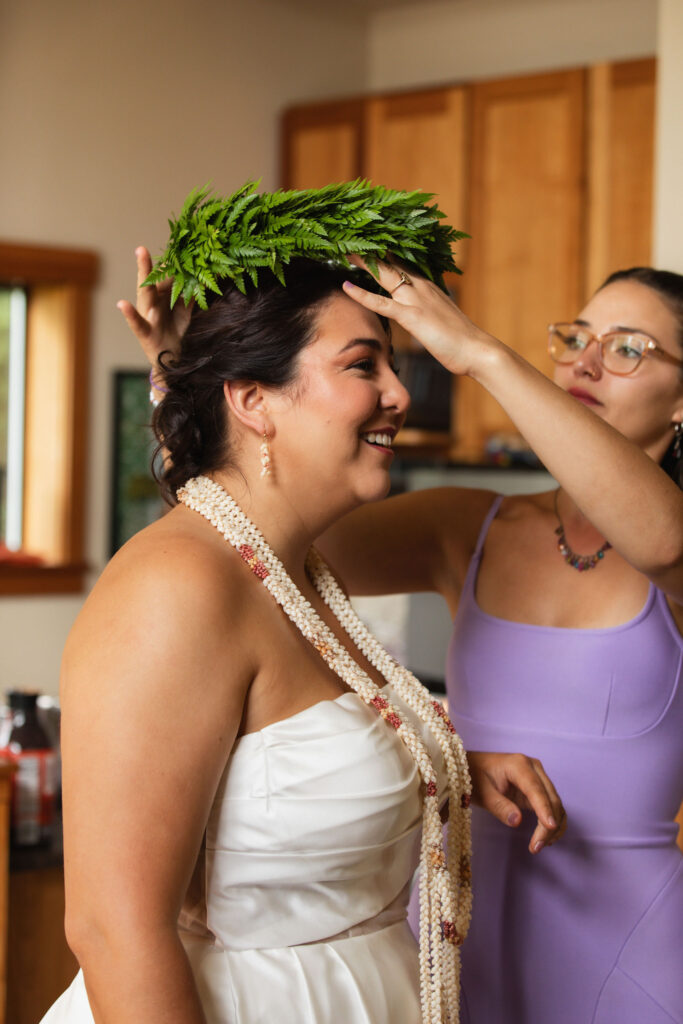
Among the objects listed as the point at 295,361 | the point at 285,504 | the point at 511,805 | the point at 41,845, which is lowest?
the point at 41,845

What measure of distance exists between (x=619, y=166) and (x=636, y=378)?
322cm

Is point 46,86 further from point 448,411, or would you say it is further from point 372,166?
point 448,411

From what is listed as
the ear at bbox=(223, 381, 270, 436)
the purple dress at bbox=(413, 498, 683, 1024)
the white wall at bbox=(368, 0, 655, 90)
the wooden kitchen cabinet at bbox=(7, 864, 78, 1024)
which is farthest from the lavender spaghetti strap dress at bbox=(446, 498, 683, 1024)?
the white wall at bbox=(368, 0, 655, 90)

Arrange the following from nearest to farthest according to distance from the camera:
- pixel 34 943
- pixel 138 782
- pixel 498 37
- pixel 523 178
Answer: pixel 138 782 → pixel 34 943 → pixel 523 178 → pixel 498 37

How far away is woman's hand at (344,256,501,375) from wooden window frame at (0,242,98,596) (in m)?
3.89

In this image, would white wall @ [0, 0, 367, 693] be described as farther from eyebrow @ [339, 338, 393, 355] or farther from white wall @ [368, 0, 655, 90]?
eyebrow @ [339, 338, 393, 355]

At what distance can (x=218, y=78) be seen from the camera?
5.50m

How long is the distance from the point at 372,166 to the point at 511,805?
169 inches

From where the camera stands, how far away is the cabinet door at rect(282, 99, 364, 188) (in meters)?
5.35

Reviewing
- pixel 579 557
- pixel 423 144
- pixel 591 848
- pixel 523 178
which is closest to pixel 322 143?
pixel 423 144

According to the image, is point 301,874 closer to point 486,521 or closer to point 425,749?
point 425,749

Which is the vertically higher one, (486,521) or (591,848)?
(486,521)

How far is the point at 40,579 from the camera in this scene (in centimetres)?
501

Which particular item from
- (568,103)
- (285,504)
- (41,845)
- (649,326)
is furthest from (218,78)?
(285,504)
